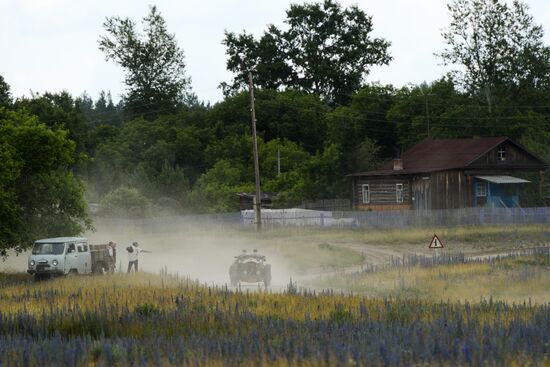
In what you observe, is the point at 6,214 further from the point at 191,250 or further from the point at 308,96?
the point at 308,96

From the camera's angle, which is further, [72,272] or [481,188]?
[481,188]

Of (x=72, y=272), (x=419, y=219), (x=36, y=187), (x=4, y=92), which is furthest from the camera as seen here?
(x=4, y=92)

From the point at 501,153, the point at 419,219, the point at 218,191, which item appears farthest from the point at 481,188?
the point at 218,191

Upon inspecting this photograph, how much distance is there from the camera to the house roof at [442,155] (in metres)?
76.0

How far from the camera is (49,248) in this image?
37.0 metres

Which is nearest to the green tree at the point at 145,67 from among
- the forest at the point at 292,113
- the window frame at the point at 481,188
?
the forest at the point at 292,113

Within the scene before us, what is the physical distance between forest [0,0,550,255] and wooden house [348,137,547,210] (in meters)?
3.83

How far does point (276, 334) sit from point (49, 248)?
2489cm

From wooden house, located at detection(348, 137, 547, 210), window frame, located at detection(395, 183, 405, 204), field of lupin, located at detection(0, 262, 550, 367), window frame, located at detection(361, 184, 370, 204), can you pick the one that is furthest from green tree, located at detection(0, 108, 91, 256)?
window frame, located at detection(361, 184, 370, 204)

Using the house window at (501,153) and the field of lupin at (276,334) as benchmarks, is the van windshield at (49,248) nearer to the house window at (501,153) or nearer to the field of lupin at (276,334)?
the field of lupin at (276,334)

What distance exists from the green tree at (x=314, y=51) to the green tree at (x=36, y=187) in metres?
76.7

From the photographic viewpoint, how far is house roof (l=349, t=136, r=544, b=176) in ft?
249

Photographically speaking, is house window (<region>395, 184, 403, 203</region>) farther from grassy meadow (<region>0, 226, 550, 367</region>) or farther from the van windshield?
the van windshield

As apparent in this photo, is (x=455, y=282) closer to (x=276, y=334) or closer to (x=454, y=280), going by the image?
(x=454, y=280)
